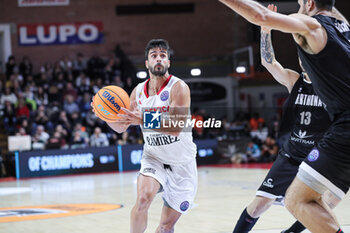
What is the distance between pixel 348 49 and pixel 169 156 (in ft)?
6.91

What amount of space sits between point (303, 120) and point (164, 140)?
4.57 ft

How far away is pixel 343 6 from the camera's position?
80.2ft

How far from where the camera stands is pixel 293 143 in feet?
18.1

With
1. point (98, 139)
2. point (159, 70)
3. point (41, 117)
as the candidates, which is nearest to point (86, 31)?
point (41, 117)

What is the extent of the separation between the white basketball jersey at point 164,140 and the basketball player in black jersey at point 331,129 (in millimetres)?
1569

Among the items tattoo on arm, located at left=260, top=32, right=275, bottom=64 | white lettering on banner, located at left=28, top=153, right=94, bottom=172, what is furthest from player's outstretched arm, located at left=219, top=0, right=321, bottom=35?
white lettering on banner, located at left=28, top=153, right=94, bottom=172

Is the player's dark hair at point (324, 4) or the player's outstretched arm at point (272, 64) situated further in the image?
the player's outstretched arm at point (272, 64)

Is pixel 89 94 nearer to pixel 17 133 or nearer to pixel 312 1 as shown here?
pixel 17 133

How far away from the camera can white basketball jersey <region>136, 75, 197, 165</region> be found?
5410 mm

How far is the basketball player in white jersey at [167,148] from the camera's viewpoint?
5371 millimetres

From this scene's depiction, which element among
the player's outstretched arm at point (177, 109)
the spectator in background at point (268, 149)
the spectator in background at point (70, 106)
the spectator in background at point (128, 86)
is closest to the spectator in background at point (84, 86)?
the spectator in background at point (70, 106)

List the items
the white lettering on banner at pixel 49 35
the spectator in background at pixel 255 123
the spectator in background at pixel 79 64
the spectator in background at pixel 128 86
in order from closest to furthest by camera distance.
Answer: the spectator in background at pixel 255 123 < the spectator in background at pixel 128 86 < the spectator in background at pixel 79 64 < the white lettering on banner at pixel 49 35

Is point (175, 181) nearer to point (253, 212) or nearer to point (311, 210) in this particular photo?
point (253, 212)

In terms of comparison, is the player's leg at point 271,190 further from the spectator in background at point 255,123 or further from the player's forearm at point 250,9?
the spectator in background at point 255,123
